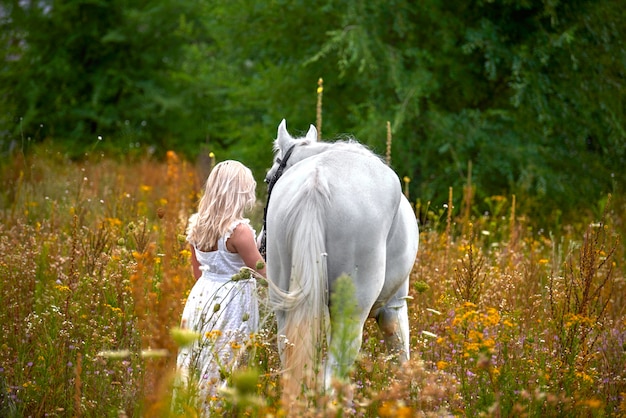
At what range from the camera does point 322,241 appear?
2963mm

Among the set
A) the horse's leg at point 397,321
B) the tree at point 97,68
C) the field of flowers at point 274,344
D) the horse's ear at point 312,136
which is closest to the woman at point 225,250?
the field of flowers at point 274,344

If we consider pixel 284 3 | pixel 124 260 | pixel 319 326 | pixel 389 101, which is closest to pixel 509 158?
pixel 389 101

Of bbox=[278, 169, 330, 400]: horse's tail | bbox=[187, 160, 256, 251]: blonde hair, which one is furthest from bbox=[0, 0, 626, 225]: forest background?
bbox=[278, 169, 330, 400]: horse's tail

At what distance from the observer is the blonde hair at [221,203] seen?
3.73 meters

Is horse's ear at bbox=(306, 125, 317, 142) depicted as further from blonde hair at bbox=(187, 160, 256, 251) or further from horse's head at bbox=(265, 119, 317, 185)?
blonde hair at bbox=(187, 160, 256, 251)

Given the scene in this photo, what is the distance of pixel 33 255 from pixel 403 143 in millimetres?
5841

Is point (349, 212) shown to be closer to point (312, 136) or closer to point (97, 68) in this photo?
point (312, 136)

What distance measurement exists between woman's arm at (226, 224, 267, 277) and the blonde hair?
0.06 m

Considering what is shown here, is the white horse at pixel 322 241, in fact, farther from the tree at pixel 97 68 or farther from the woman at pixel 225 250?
the tree at pixel 97 68

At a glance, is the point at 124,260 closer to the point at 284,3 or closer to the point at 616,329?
the point at 616,329

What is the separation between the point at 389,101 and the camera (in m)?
A: 9.53

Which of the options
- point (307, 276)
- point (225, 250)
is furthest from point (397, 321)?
point (225, 250)

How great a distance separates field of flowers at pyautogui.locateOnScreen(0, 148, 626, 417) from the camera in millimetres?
2600

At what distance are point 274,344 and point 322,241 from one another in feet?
2.85
